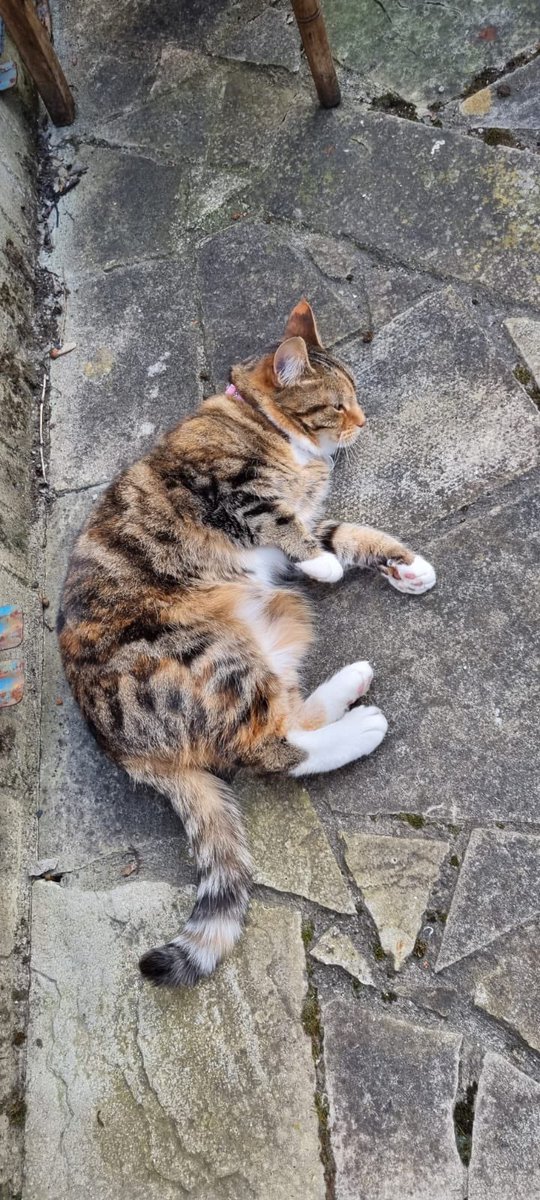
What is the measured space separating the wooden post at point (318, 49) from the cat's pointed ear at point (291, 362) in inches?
46.9

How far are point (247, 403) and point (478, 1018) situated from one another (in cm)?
191

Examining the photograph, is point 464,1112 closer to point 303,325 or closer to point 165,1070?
point 165,1070

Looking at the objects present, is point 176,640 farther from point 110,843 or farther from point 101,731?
point 110,843

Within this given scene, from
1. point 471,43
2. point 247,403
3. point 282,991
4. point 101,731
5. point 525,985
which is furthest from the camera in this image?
point 471,43

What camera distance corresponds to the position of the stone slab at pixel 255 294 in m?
2.97

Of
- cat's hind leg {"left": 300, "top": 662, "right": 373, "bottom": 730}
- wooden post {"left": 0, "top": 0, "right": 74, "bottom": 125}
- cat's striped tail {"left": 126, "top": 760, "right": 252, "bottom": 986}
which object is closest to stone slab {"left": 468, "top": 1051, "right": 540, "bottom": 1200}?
cat's striped tail {"left": 126, "top": 760, "right": 252, "bottom": 986}

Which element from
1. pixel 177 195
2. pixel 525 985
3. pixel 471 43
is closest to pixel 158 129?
pixel 177 195

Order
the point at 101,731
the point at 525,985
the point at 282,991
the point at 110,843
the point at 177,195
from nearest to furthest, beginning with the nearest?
the point at 525,985 < the point at 282,991 < the point at 101,731 < the point at 110,843 < the point at 177,195

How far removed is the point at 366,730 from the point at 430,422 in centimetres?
107

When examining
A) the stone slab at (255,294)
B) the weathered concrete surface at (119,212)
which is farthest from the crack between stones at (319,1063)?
the weathered concrete surface at (119,212)

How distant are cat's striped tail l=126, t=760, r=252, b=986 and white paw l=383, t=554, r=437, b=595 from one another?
0.79m

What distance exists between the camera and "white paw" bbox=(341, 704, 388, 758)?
7.31 ft

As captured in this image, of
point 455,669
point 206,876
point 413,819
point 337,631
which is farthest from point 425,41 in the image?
point 206,876

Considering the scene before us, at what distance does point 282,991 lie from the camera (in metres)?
2.09
